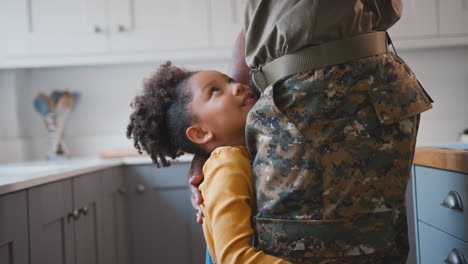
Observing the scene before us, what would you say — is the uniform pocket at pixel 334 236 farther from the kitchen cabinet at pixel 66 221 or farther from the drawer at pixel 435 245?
the kitchen cabinet at pixel 66 221

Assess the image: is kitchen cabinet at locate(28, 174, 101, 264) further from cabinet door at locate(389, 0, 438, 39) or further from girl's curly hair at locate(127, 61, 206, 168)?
cabinet door at locate(389, 0, 438, 39)

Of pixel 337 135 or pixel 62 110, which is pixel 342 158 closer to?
pixel 337 135

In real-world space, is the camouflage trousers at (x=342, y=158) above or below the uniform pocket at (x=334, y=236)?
above

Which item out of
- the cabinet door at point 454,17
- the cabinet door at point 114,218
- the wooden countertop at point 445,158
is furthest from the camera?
the cabinet door at point 454,17

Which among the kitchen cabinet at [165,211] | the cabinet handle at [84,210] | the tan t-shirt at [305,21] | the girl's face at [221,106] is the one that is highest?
the tan t-shirt at [305,21]

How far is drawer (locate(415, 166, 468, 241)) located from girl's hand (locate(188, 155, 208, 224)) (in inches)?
20.1

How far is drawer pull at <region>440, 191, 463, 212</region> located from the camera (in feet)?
3.10

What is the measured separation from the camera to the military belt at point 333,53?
710mm

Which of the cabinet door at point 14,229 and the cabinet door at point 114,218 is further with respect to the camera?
the cabinet door at point 114,218

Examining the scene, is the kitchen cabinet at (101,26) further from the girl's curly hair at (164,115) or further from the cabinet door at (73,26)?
the girl's curly hair at (164,115)

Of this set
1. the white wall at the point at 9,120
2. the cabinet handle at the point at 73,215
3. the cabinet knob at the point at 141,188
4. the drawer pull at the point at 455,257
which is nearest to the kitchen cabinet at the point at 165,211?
the cabinet knob at the point at 141,188

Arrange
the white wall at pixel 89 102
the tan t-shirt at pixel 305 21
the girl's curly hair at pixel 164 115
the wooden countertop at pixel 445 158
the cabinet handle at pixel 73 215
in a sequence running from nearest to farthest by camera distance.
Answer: the tan t-shirt at pixel 305 21 → the wooden countertop at pixel 445 158 → the girl's curly hair at pixel 164 115 → the cabinet handle at pixel 73 215 → the white wall at pixel 89 102

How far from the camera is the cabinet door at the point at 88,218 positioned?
180 cm

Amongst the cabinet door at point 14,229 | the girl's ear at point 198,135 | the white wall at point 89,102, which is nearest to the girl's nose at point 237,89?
the girl's ear at point 198,135
